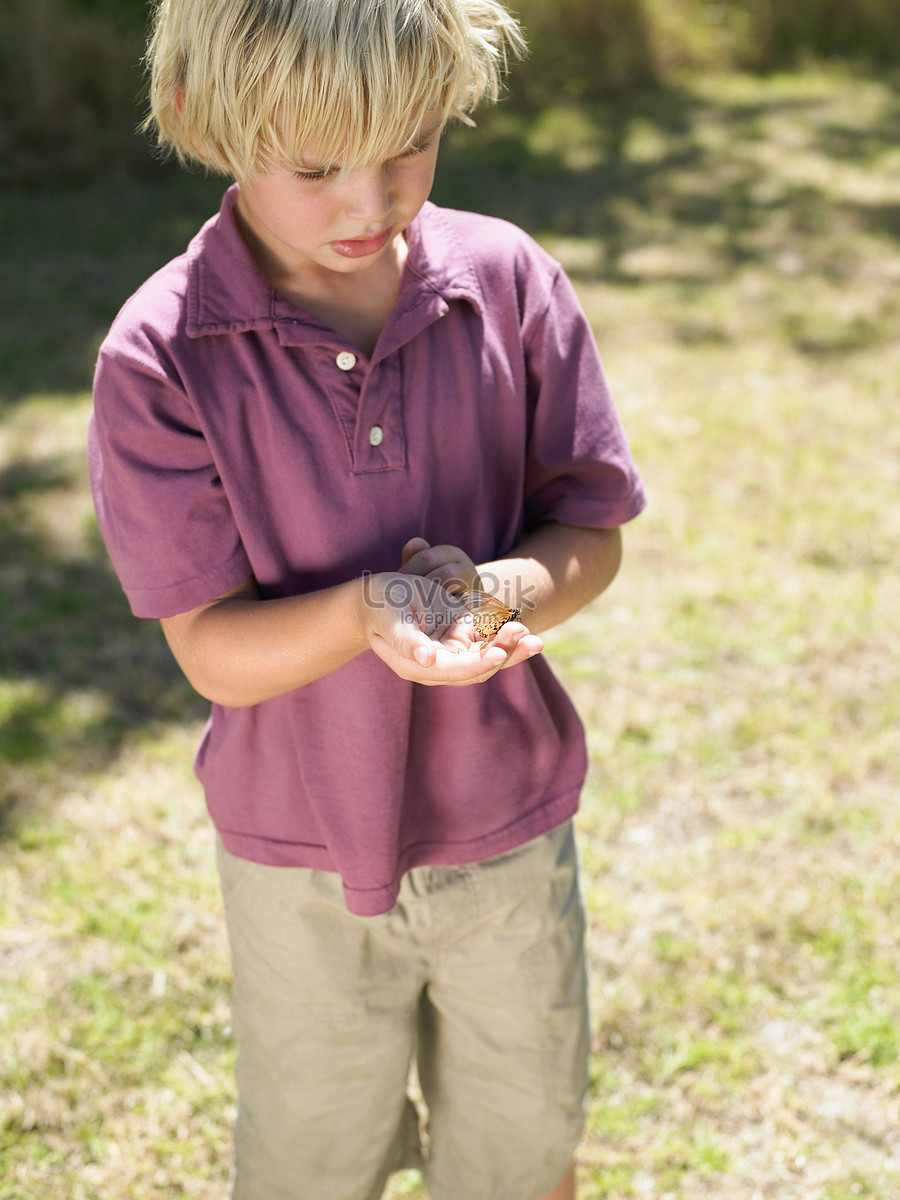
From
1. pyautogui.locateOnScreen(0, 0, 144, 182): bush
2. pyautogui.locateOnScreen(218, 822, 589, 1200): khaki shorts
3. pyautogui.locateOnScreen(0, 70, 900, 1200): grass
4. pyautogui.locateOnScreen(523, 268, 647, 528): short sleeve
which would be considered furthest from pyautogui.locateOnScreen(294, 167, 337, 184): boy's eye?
pyautogui.locateOnScreen(0, 0, 144, 182): bush

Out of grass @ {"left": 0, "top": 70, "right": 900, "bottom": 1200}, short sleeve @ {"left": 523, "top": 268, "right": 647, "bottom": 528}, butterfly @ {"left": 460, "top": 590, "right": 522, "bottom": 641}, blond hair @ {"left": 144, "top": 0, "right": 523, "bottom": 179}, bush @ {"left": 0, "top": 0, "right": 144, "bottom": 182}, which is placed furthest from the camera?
bush @ {"left": 0, "top": 0, "right": 144, "bottom": 182}

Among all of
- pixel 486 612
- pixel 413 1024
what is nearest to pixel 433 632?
pixel 486 612

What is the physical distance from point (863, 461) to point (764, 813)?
1.73 meters

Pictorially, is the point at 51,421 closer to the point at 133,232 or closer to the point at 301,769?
the point at 133,232

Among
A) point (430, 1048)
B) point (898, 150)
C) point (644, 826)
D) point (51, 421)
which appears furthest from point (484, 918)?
point (898, 150)

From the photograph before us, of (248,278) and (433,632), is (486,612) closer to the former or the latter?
(433,632)

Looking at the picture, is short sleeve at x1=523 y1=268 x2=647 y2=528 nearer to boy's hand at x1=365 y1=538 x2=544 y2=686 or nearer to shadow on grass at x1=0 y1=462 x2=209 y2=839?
boy's hand at x1=365 y1=538 x2=544 y2=686

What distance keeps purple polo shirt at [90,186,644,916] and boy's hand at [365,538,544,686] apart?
12cm

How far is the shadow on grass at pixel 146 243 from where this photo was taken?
298 cm

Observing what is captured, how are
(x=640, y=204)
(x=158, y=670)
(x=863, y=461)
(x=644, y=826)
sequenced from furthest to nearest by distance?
(x=640, y=204) → (x=863, y=461) → (x=158, y=670) → (x=644, y=826)

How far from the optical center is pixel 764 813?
2596 mm

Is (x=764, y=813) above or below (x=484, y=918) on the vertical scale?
below

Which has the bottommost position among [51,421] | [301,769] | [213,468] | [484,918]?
[51,421]

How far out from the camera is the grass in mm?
1969
